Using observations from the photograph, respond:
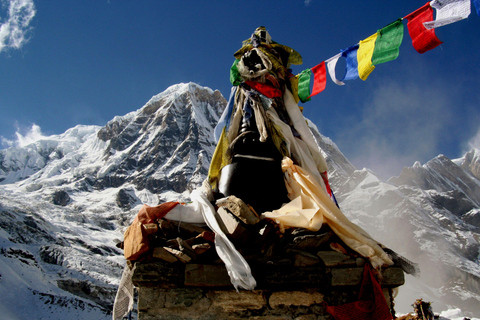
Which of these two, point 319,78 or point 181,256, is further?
point 319,78

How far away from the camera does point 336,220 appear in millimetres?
3432

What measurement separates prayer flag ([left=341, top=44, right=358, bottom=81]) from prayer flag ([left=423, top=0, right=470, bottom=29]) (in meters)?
1.42

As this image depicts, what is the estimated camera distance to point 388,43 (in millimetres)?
5219

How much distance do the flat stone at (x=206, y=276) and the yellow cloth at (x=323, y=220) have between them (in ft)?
2.49

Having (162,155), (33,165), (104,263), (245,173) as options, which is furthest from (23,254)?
(33,165)

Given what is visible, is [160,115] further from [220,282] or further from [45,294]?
[220,282]

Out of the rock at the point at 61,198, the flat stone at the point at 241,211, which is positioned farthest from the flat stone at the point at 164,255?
the rock at the point at 61,198

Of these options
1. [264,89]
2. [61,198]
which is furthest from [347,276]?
[61,198]

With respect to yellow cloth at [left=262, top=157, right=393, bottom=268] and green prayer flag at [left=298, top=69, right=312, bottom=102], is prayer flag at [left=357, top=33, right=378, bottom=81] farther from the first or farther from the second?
yellow cloth at [left=262, top=157, right=393, bottom=268]

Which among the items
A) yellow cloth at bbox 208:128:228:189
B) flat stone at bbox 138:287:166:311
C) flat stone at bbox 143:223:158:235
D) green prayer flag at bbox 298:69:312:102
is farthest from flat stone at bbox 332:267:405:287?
green prayer flag at bbox 298:69:312:102

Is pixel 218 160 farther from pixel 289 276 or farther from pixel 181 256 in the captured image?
pixel 289 276

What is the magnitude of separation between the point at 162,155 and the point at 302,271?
109 m

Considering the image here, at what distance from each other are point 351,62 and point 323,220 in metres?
3.56

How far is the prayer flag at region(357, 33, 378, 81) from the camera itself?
5.43 m
